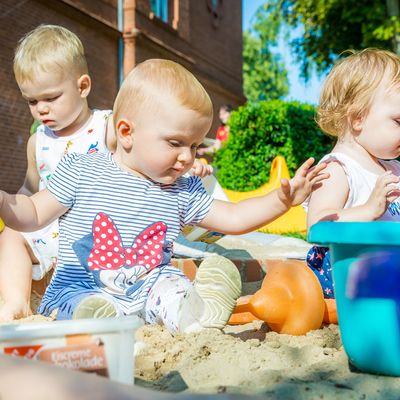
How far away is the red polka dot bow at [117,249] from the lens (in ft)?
7.24

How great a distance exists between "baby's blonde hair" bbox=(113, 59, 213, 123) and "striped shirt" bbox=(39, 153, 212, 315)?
29cm

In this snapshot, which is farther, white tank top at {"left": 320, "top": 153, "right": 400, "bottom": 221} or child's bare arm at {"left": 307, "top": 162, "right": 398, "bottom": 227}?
white tank top at {"left": 320, "top": 153, "right": 400, "bottom": 221}

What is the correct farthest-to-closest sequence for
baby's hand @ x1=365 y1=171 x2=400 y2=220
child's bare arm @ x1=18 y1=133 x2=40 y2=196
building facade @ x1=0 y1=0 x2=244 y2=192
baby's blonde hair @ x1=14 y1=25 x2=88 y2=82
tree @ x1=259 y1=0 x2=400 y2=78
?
1. tree @ x1=259 y1=0 x2=400 y2=78
2. building facade @ x1=0 y1=0 x2=244 y2=192
3. child's bare arm @ x1=18 y1=133 x2=40 y2=196
4. baby's blonde hair @ x1=14 y1=25 x2=88 y2=82
5. baby's hand @ x1=365 y1=171 x2=400 y2=220

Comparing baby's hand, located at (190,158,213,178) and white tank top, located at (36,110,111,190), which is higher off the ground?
white tank top, located at (36,110,111,190)

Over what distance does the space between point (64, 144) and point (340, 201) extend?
56.3 inches

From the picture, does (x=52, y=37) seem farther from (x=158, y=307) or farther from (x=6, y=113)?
(x=6, y=113)

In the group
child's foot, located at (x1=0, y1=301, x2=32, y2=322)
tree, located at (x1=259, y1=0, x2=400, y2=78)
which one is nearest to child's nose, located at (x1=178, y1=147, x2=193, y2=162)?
child's foot, located at (x1=0, y1=301, x2=32, y2=322)

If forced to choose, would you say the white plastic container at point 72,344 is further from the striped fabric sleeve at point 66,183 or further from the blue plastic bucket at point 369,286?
the striped fabric sleeve at point 66,183

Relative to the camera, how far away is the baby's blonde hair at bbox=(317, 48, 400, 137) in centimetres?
250

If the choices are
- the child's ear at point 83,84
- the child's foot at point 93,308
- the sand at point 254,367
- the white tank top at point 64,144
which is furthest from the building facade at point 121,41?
the sand at point 254,367

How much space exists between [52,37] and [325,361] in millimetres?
2075

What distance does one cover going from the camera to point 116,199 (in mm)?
2279

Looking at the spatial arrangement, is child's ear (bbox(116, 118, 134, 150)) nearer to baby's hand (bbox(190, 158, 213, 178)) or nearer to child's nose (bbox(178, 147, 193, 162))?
child's nose (bbox(178, 147, 193, 162))

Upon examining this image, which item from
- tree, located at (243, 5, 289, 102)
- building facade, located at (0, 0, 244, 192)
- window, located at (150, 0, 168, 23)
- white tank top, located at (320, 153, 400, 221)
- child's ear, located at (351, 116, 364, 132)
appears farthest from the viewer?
tree, located at (243, 5, 289, 102)
